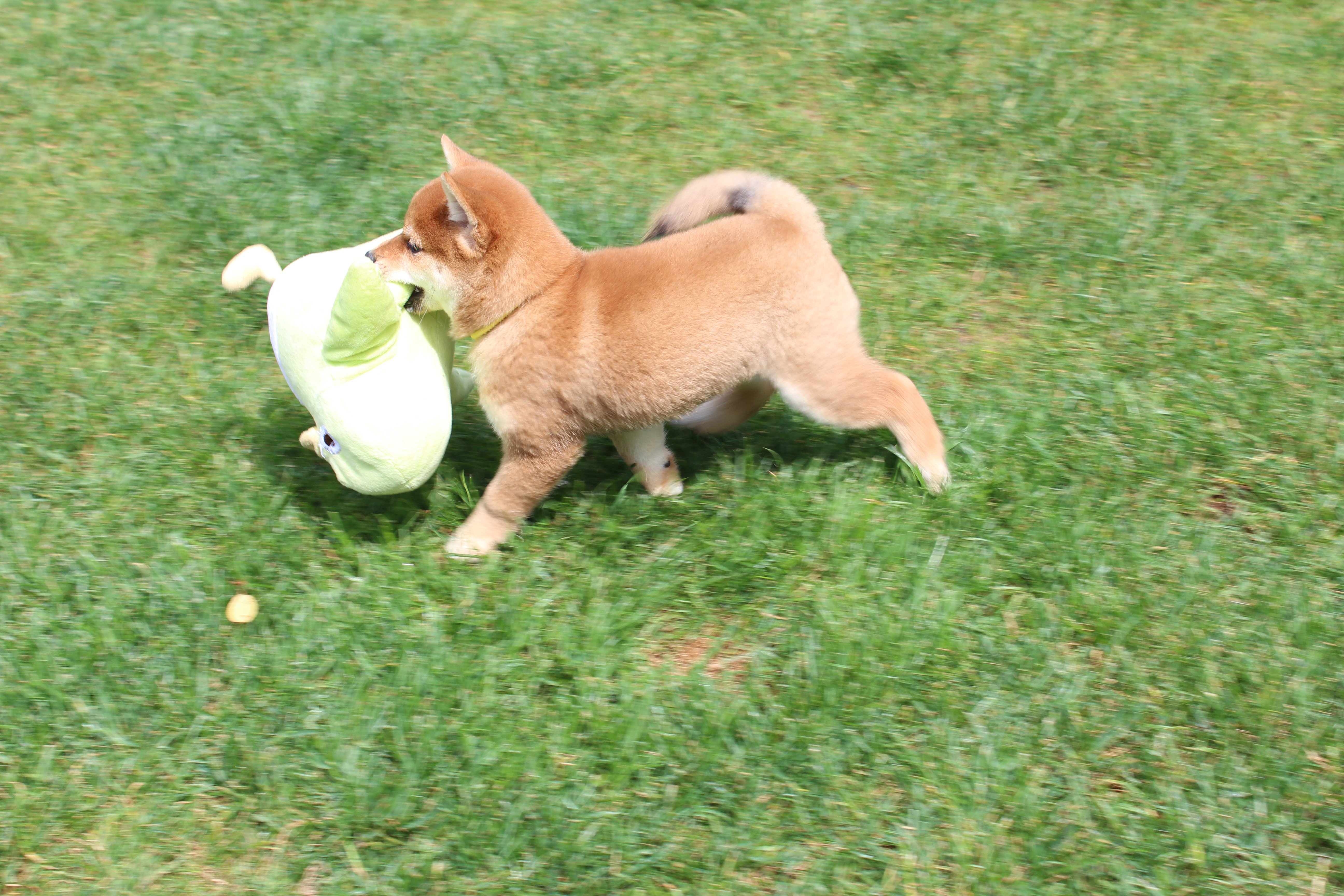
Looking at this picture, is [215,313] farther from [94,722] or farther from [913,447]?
[913,447]

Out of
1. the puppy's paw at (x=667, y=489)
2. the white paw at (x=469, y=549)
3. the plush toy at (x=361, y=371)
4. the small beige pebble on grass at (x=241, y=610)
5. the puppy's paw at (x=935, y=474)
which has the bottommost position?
the small beige pebble on grass at (x=241, y=610)

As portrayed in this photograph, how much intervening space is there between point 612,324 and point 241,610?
1.46 m

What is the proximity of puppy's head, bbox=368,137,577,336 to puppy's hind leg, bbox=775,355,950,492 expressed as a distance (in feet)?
3.00

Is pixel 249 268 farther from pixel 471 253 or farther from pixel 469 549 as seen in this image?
pixel 469 549

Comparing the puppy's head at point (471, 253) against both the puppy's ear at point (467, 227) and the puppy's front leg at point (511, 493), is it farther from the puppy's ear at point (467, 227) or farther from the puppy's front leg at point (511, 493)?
the puppy's front leg at point (511, 493)

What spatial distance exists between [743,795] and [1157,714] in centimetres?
125

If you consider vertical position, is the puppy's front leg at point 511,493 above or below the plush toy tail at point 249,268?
below

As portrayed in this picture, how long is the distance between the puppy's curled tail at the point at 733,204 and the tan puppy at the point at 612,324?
0.16 feet

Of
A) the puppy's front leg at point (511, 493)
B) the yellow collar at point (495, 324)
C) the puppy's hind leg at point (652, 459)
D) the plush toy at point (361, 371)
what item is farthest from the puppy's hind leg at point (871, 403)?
the plush toy at point (361, 371)

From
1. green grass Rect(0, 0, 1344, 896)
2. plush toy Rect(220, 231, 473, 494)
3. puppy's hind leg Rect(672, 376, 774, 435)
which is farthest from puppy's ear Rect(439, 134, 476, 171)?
puppy's hind leg Rect(672, 376, 774, 435)

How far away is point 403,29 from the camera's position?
249 inches

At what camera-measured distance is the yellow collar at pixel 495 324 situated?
3490mm

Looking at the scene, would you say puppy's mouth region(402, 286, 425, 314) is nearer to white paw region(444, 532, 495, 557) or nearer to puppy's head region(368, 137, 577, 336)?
puppy's head region(368, 137, 577, 336)

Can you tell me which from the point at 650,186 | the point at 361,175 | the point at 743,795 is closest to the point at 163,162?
the point at 361,175
